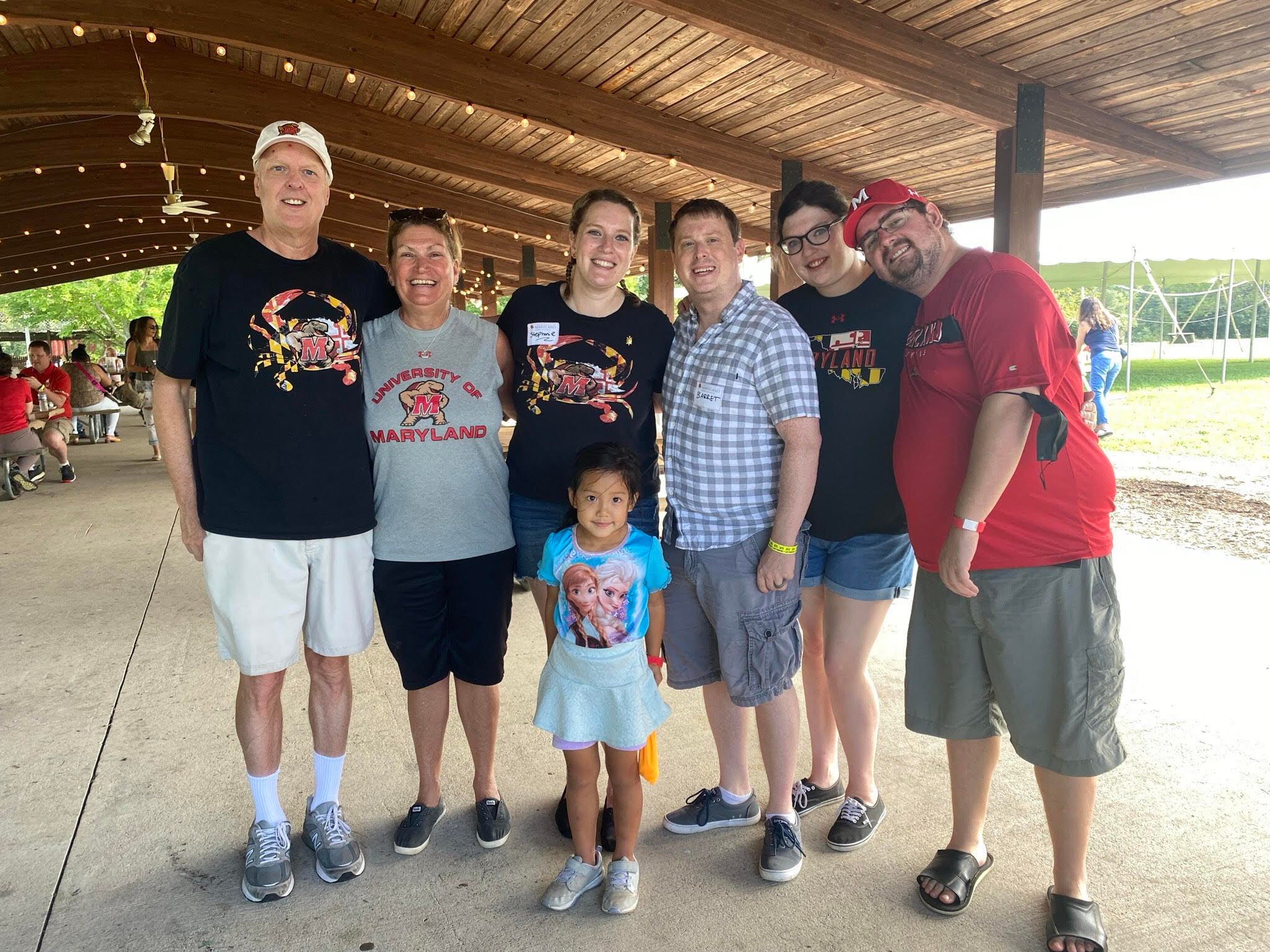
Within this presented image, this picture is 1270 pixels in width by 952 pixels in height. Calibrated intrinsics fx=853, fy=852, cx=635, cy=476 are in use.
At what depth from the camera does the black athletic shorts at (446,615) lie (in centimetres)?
232

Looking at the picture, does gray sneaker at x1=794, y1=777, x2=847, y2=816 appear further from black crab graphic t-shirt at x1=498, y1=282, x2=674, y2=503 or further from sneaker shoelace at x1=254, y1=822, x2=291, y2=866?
sneaker shoelace at x1=254, y1=822, x2=291, y2=866

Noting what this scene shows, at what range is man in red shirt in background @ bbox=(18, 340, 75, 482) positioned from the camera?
8.71 meters

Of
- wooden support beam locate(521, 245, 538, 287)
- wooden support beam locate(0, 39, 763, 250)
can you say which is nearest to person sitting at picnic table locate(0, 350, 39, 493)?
wooden support beam locate(0, 39, 763, 250)

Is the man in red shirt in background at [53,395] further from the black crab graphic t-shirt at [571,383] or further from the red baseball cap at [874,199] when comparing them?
the red baseball cap at [874,199]

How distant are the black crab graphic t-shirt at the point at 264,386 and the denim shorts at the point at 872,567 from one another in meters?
1.32

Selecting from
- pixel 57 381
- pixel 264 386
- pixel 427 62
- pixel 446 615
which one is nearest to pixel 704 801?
pixel 446 615

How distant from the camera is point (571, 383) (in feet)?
7.47

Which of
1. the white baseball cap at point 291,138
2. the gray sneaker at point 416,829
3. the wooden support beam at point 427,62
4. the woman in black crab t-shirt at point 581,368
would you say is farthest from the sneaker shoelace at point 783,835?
the wooden support beam at point 427,62

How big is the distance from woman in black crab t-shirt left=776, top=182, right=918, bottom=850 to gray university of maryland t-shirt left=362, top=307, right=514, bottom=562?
90cm

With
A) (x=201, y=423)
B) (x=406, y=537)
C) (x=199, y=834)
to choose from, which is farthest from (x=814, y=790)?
(x=201, y=423)

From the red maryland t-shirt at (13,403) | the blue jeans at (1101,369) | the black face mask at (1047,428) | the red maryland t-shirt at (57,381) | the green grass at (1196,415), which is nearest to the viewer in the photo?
the black face mask at (1047,428)

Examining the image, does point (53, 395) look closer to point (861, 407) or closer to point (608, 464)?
point (608, 464)

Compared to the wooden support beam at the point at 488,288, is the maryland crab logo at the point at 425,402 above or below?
below

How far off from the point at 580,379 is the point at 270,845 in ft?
4.75
